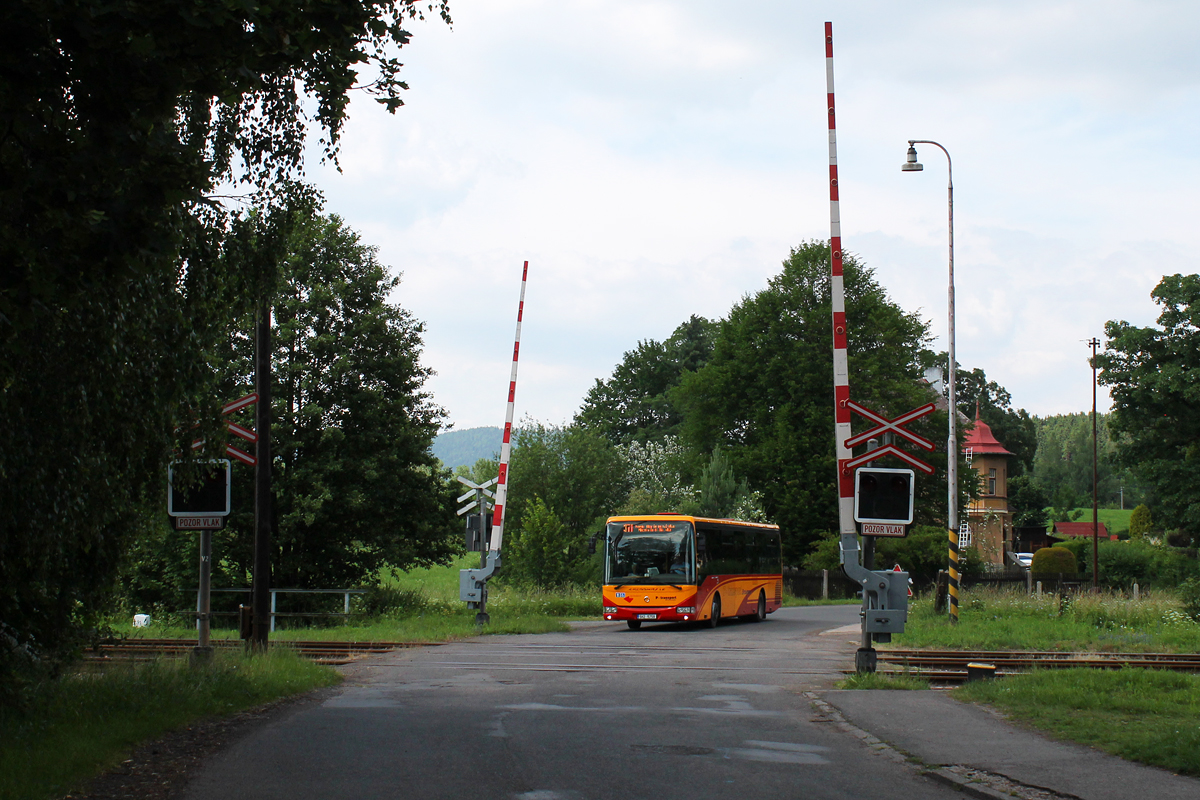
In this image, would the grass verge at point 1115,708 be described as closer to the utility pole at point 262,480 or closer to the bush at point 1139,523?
the utility pole at point 262,480

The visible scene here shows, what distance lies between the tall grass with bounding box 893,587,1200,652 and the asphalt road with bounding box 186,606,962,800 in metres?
5.29

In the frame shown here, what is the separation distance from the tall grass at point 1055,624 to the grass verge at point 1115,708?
6.42 metres

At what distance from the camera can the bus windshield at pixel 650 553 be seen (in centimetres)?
2909

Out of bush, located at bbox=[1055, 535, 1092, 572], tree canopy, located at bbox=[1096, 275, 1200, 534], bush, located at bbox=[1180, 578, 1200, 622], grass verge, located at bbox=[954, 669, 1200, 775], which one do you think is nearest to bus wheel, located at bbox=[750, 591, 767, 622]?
bush, located at bbox=[1180, 578, 1200, 622]

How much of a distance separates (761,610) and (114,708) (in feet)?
86.1

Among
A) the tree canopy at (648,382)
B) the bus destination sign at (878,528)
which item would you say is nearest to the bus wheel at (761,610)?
the bus destination sign at (878,528)

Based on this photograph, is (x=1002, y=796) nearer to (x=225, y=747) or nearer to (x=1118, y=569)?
(x=225, y=747)

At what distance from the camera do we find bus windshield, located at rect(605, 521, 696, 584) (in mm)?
29094

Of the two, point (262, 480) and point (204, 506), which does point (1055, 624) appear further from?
point (204, 506)

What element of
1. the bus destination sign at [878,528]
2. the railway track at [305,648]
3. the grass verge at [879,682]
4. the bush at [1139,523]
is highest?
the bus destination sign at [878,528]

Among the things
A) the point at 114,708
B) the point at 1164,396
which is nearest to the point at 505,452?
the point at 114,708

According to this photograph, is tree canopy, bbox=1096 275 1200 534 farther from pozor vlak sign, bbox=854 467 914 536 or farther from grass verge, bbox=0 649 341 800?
grass verge, bbox=0 649 341 800

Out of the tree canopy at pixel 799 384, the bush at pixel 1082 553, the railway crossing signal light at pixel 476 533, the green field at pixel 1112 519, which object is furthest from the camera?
the green field at pixel 1112 519

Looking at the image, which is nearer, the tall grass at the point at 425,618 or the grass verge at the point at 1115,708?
the grass verge at the point at 1115,708
